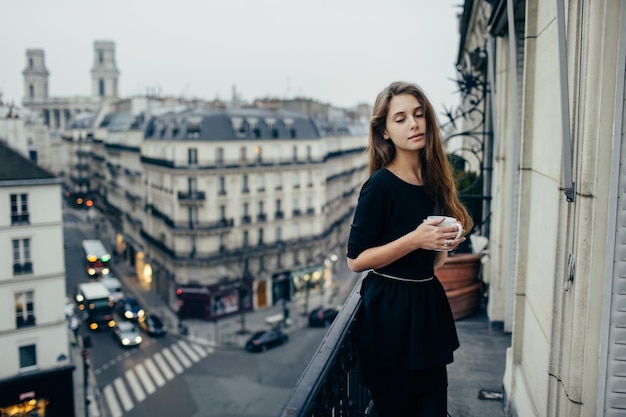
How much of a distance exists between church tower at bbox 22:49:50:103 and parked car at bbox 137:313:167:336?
94361mm

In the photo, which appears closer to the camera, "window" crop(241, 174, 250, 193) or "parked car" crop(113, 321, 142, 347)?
"parked car" crop(113, 321, 142, 347)

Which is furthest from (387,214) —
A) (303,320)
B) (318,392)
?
(303,320)

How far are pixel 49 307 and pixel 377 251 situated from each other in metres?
22.1

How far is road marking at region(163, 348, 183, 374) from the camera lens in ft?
96.6

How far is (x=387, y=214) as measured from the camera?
10.7ft

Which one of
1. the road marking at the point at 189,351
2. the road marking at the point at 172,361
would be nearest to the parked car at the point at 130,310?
the road marking at the point at 189,351

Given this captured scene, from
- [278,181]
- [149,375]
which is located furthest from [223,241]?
[149,375]

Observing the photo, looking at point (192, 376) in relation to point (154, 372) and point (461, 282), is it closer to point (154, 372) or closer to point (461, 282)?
point (154, 372)

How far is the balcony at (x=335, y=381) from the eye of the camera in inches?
107

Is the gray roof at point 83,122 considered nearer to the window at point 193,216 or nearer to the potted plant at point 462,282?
the window at point 193,216

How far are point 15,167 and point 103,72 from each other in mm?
104929

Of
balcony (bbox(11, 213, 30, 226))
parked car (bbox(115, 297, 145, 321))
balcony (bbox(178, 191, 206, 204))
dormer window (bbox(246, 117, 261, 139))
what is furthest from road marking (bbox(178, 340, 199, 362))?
dormer window (bbox(246, 117, 261, 139))

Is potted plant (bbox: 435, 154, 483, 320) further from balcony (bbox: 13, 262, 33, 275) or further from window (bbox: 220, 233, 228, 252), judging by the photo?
window (bbox: 220, 233, 228, 252)

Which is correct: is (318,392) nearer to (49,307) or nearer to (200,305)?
(49,307)
